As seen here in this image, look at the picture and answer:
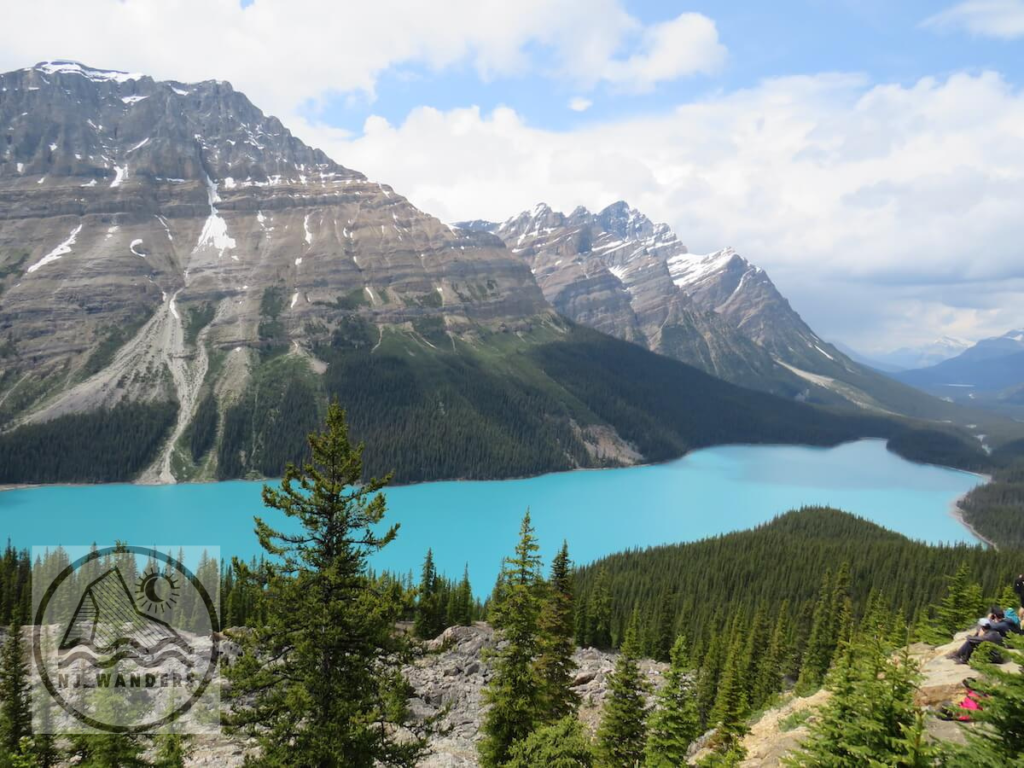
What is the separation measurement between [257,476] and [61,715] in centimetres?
13901

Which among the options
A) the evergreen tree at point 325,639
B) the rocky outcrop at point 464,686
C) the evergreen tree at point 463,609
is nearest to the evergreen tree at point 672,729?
the evergreen tree at point 325,639

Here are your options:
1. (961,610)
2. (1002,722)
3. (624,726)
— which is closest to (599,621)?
(961,610)

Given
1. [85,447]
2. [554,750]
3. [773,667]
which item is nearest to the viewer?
[554,750]

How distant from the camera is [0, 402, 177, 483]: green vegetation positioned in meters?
147

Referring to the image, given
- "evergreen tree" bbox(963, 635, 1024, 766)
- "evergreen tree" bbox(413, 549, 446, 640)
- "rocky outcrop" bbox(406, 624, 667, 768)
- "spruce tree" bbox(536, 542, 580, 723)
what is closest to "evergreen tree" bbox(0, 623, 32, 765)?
"rocky outcrop" bbox(406, 624, 667, 768)

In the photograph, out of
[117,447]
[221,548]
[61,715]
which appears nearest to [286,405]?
[117,447]

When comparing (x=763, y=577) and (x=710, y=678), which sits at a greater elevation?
(x=710, y=678)

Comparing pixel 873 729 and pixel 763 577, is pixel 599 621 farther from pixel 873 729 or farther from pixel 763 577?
pixel 873 729

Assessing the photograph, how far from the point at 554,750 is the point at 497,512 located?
119 metres

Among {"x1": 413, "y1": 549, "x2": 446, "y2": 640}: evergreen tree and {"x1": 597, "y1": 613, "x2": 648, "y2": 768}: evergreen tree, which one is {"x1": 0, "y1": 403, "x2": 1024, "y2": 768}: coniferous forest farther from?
{"x1": 413, "y1": 549, "x2": 446, "y2": 640}: evergreen tree

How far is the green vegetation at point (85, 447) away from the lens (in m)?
147

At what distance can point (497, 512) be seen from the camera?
13688 centimetres

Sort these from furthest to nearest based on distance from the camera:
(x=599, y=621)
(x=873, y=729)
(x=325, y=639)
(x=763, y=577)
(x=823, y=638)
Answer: (x=763, y=577) → (x=599, y=621) → (x=823, y=638) → (x=325, y=639) → (x=873, y=729)

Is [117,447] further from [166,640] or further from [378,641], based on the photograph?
[378,641]
